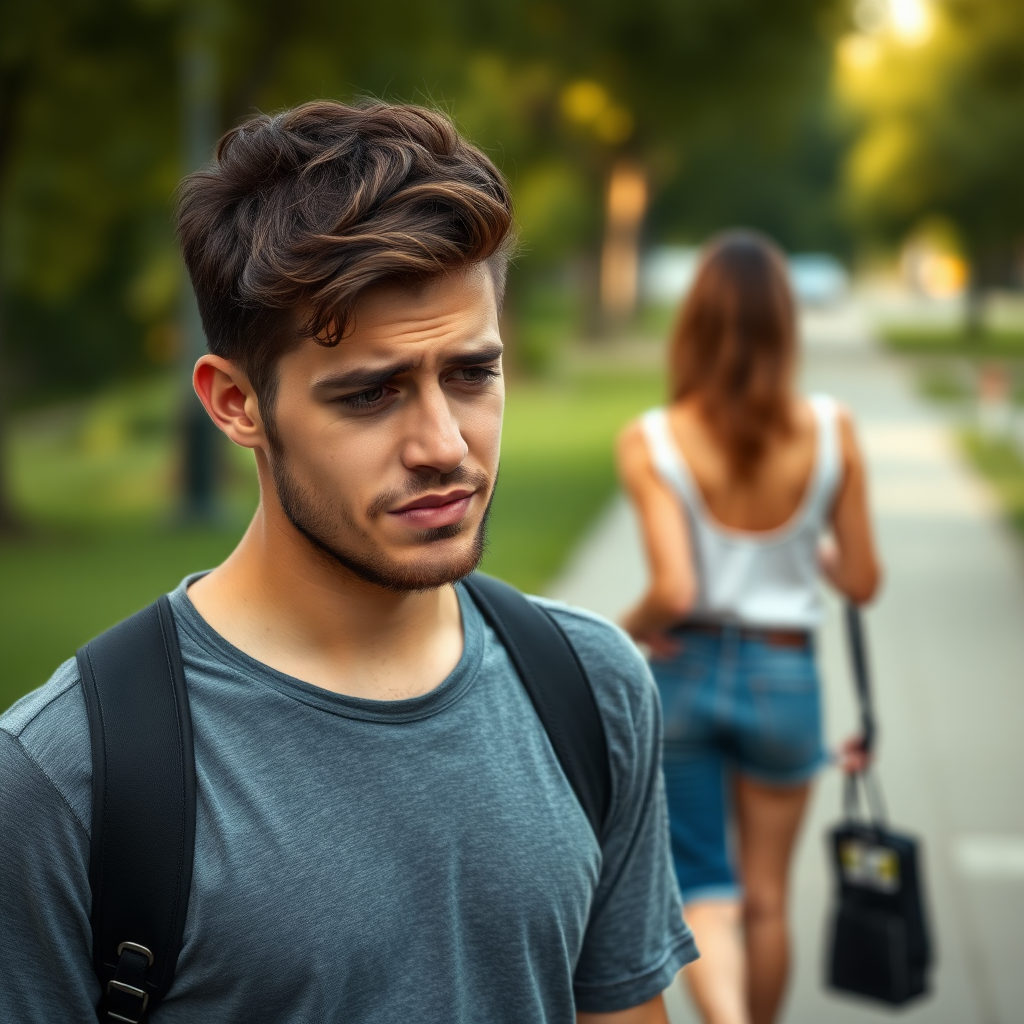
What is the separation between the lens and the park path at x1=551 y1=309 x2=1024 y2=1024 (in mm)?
5398

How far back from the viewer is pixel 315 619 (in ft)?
6.51

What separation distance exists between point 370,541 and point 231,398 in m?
0.26

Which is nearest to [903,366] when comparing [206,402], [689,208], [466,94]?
[466,94]

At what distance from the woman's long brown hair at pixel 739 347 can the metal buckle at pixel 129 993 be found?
2491mm

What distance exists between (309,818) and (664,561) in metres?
2.17

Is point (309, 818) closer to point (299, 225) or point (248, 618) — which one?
point (248, 618)

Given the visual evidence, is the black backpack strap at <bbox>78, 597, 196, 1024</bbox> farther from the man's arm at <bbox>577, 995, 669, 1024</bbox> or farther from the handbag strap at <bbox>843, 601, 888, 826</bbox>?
the handbag strap at <bbox>843, 601, 888, 826</bbox>

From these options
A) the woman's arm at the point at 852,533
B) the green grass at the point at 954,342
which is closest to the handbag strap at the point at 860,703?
the woman's arm at the point at 852,533

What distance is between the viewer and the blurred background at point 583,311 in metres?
8.93

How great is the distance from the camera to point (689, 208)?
5566 centimetres

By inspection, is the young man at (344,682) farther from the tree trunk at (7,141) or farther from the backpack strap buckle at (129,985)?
the tree trunk at (7,141)

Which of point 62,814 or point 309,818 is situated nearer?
point 62,814

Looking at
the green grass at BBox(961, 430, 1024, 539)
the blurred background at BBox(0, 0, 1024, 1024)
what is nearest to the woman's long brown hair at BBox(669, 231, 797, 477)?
the blurred background at BBox(0, 0, 1024, 1024)

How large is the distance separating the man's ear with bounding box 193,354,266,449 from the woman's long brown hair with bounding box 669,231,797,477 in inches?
84.3
